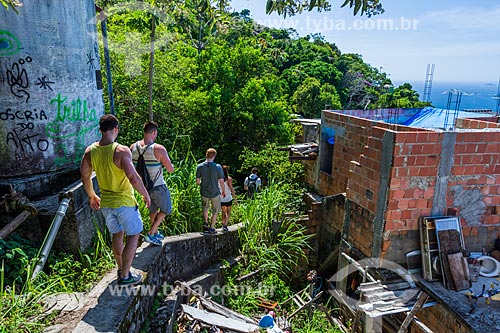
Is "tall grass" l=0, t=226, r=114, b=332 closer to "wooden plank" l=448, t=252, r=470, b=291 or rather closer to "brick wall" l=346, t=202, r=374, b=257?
"brick wall" l=346, t=202, r=374, b=257

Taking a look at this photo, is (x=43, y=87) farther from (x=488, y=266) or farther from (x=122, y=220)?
(x=488, y=266)

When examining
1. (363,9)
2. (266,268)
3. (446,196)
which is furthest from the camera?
(266,268)

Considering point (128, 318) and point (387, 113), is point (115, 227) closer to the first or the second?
point (128, 318)

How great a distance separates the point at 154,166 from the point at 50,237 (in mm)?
1447

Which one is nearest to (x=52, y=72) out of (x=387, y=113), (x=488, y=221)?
(x=488, y=221)

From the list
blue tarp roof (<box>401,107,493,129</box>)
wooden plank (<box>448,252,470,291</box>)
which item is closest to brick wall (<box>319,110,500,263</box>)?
wooden plank (<box>448,252,470,291</box>)

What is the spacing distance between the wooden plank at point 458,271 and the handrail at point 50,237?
497cm

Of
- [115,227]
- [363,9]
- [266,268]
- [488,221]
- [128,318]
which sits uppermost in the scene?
[363,9]

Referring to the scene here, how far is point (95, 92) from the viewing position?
6035 millimetres

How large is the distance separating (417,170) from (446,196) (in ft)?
2.01

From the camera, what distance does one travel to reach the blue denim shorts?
3.56m

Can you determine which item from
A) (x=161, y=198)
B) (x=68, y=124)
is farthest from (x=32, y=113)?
(x=161, y=198)

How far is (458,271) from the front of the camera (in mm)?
4637

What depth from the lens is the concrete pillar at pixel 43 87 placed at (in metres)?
4.79
